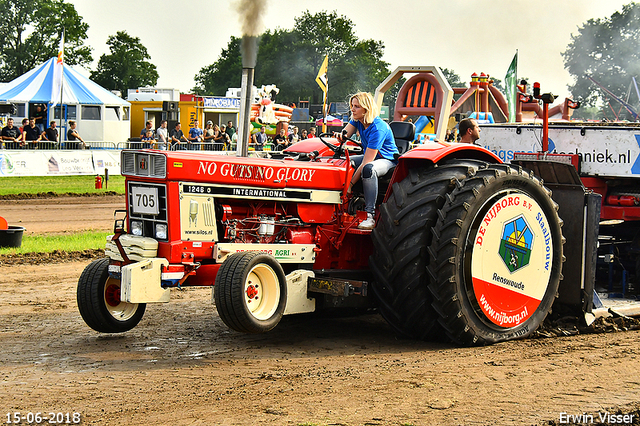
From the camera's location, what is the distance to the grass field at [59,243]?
37.0ft

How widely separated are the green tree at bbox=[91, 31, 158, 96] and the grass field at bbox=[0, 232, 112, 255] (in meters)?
64.4

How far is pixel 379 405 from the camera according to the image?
4.66 m

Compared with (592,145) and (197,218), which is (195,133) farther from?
(197,218)

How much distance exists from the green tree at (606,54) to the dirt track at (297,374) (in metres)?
64.8

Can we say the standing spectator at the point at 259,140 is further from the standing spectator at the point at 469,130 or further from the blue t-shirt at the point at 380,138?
the blue t-shirt at the point at 380,138

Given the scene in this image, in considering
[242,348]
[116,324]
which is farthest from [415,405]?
[116,324]

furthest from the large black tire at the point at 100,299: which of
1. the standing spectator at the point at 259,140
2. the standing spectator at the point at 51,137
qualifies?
the standing spectator at the point at 259,140

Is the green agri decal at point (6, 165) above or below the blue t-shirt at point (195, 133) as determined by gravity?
below

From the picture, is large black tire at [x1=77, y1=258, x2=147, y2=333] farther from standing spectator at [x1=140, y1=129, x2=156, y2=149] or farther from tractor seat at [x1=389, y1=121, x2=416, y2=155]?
Answer: standing spectator at [x1=140, y1=129, x2=156, y2=149]

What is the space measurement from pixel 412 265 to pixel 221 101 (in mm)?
31360

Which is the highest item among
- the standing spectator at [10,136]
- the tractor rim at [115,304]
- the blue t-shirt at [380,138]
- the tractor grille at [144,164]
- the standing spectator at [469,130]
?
the standing spectator at [10,136]

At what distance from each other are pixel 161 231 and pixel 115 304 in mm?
983

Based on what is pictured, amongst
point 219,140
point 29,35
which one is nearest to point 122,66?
point 29,35

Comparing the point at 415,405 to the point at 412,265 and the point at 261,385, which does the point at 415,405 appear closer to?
the point at 261,385
